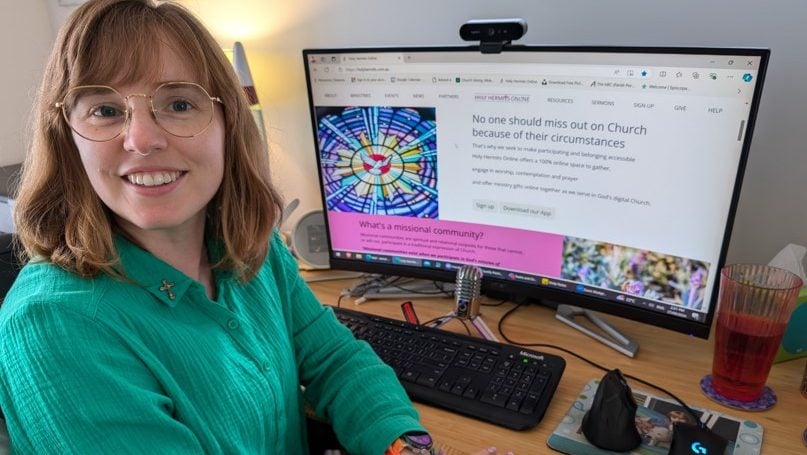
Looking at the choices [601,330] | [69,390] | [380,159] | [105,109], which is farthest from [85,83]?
[601,330]

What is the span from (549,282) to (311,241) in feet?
2.00

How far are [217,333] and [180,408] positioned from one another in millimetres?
113

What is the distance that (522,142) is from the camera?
3.65 feet

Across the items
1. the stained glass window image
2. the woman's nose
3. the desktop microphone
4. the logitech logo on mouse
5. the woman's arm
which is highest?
the woman's nose

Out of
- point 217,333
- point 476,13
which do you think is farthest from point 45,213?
point 476,13

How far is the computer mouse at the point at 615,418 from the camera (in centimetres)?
84

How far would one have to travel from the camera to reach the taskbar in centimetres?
106

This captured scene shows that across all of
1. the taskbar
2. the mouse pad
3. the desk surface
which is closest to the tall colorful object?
the taskbar

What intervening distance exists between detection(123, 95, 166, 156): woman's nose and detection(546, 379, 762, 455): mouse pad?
0.69 meters

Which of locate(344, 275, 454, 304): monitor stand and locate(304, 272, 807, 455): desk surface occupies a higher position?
locate(344, 275, 454, 304): monitor stand

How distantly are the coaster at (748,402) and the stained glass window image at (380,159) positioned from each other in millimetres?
587

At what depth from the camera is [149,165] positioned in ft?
2.41

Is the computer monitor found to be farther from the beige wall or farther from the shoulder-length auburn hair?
the beige wall

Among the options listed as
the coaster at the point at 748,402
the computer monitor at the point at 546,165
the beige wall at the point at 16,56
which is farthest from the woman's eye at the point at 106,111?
the beige wall at the point at 16,56
